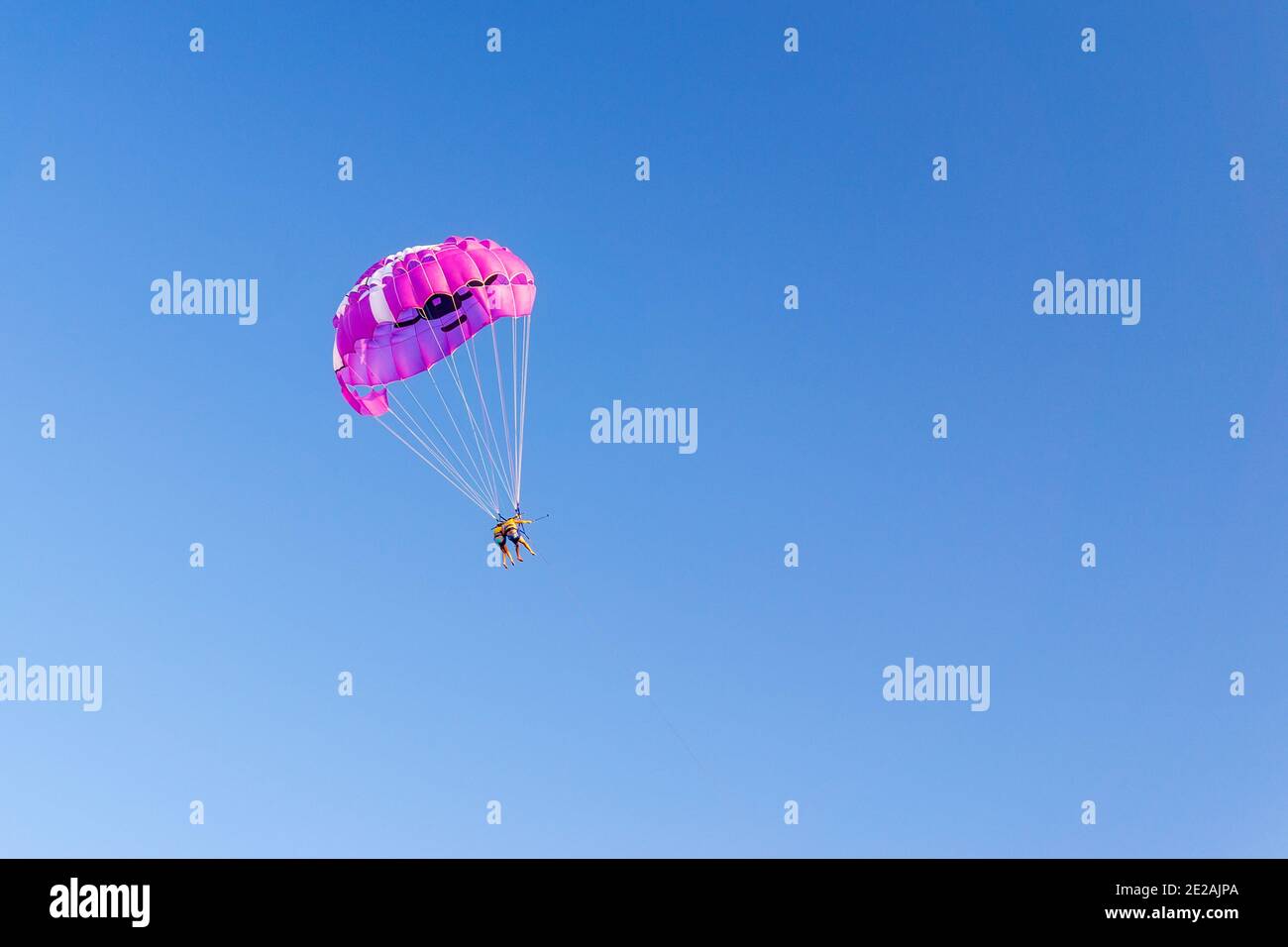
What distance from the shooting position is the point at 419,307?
32.7m

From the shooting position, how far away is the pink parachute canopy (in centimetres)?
3269

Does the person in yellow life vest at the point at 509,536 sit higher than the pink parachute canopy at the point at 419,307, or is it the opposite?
A: the pink parachute canopy at the point at 419,307

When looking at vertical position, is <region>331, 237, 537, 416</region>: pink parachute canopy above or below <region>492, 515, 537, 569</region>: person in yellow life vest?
above

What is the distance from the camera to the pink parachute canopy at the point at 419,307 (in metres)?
32.7
